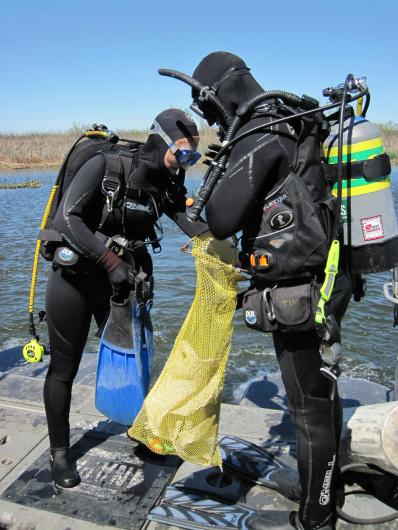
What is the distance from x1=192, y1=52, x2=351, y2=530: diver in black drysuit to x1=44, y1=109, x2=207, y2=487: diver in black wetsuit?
0.51 m

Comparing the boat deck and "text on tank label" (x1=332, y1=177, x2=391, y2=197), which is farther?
the boat deck

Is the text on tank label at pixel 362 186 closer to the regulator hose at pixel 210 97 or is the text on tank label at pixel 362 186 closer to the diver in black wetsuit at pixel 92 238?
the regulator hose at pixel 210 97

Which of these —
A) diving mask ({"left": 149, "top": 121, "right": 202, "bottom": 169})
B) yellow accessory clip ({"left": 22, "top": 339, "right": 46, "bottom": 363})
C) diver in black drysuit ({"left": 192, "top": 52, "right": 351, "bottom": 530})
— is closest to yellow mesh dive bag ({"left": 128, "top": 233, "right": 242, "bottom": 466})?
diver in black drysuit ({"left": 192, "top": 52, "right": 351, "bottom": 530})

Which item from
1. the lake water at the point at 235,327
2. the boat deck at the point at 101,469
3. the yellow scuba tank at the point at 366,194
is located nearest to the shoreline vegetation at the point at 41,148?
the lake water at the point at 235,327

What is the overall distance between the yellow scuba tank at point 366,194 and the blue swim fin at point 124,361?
46.4 inches

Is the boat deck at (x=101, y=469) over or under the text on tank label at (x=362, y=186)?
under

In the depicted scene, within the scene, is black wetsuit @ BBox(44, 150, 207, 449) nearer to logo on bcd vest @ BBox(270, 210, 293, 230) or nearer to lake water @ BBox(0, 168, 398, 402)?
logo on bcd vest @ BBox(270, 210, 293, 230)

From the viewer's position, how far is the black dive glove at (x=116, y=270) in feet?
8.43

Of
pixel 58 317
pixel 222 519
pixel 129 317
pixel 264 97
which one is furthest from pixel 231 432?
pixel 264 97

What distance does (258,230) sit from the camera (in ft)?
6.93

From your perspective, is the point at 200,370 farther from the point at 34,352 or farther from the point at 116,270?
the point at 34,352

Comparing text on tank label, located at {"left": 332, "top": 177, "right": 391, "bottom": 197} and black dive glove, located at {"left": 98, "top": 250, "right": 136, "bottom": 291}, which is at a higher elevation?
text on tank label, located at {"left": 332, "top": 177, "right": 391, "bottom": 197}

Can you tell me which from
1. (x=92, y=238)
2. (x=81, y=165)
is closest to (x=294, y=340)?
(x=92, y=238)

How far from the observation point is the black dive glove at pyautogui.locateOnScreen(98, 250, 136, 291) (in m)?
2.57
